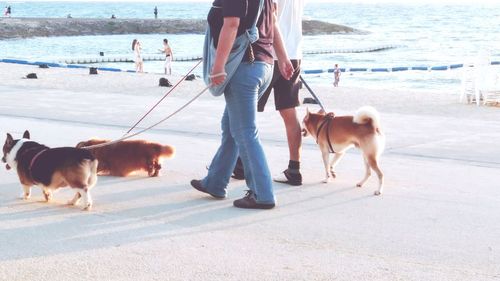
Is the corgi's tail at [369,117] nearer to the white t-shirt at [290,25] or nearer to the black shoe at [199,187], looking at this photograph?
the white t-shirt at [290,25]

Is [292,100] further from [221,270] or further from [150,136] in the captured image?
[150,136]

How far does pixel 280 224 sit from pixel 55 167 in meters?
1.72

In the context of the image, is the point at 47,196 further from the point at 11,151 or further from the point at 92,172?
the point at 92,172

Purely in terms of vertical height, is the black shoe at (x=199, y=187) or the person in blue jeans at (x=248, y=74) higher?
the person in blue jeans at (x=248, y=74)

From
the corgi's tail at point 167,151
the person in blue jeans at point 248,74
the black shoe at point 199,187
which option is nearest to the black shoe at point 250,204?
the person in blue jeans at point 248,74

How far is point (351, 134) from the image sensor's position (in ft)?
22.2

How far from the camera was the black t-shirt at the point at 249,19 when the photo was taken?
A: 5.66 metres

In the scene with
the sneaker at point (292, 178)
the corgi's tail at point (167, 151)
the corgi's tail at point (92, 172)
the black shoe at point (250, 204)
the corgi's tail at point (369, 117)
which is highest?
the corgi's tail at point (369, 117)

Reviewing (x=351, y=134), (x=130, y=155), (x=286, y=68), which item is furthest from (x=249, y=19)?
(x=130, y=155)

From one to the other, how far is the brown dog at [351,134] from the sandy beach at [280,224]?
0.27 m

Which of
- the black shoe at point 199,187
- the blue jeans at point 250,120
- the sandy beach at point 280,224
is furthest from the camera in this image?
the black shoe at point 199,187

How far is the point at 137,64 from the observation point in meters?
34.4

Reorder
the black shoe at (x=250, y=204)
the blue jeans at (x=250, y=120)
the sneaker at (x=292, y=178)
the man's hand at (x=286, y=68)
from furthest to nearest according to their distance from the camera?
1. the sneaker at (x=292, y=178)
2. the man's hand at (x=286, y=68)
3. the black shoe at (x=250, y=204)
4. the blue jeans at (x=250, y=120)

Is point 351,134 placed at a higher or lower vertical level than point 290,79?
lower
